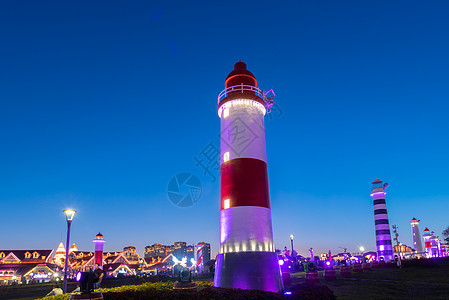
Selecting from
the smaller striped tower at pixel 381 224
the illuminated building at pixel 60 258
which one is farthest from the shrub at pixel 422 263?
the illuminated building at pixel 60 258

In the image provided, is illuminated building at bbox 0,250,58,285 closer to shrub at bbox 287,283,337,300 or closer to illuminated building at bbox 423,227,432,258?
shrub at bbox 287,283,337,300

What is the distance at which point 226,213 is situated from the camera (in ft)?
76.5

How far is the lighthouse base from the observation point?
2078 centimetres

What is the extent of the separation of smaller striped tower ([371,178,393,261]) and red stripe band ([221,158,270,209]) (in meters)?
46.7

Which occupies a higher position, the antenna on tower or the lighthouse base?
the antenna on tower

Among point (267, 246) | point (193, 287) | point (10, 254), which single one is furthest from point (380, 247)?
point (10, 254)

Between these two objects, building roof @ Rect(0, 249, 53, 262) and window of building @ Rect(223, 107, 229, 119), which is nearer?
window of building @ Rect(223, 107, 229, 119)

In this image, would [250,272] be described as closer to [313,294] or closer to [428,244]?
[313,294]

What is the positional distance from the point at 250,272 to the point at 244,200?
191 inches

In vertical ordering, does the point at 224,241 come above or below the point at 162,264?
above

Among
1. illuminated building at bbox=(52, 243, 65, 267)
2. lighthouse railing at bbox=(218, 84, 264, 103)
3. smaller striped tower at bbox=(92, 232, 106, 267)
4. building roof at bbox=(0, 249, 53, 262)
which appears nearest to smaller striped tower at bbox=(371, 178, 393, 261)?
lighthouse railing at bbox=(218, 84, 264, 103)

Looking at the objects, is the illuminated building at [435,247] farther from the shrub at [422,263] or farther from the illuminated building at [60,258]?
the illuminated building at [60,258]

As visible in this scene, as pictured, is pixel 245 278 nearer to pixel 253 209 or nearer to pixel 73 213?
pixel 253 209

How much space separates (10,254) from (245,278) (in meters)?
79.1
